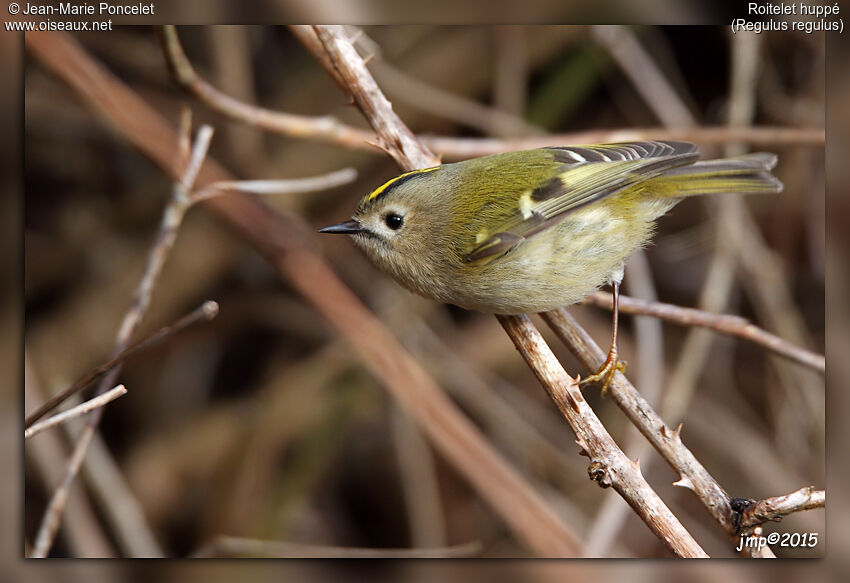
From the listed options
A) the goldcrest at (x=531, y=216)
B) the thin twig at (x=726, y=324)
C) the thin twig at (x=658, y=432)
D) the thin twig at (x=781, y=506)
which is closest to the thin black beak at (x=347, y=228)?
the goldcrest at (x=531, y=216)

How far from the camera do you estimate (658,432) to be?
115 centimetres

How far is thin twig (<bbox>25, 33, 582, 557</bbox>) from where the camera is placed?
1.39 metres

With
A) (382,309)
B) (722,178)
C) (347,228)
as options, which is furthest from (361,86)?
(382,309)

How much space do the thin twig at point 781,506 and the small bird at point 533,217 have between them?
38cm

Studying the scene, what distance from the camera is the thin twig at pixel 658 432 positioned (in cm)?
108

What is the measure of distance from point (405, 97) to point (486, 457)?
4.15 feet

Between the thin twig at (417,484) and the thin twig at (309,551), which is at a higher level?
the thin twig at (417,484)

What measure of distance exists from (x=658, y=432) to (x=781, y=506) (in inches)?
9.0

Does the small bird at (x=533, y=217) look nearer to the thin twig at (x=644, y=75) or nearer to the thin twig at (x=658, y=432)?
the thin twig at (x=658, y=432)

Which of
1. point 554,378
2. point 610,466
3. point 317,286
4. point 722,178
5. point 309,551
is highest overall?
point 722,178

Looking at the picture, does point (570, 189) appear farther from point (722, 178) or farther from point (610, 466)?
point (610, 466)

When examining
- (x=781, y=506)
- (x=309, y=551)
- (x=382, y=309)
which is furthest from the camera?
(x=382, y=309)

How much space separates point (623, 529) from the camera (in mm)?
2338

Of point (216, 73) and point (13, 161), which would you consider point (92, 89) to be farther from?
point (216, 73)
